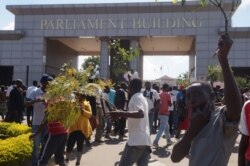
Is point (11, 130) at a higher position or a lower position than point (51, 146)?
lower

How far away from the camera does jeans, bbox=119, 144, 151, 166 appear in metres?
5.62

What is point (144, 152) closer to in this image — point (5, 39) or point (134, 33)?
point (134, 33)

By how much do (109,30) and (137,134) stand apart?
35082mm

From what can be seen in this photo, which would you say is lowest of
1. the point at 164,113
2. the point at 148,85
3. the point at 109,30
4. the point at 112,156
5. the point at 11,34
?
the point at 112,156

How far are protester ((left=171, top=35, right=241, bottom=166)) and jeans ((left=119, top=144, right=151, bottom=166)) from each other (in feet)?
9.28

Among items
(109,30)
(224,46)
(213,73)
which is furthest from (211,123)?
(109,30)

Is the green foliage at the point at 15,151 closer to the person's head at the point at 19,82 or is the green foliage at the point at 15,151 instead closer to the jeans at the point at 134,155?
the jeans at the point at 134,155

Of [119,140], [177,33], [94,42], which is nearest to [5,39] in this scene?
[94,42]

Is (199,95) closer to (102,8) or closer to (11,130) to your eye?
(11,130)

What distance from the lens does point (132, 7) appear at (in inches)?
1563

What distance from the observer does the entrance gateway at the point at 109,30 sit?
39.4 metres

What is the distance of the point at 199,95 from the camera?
8.98 feet

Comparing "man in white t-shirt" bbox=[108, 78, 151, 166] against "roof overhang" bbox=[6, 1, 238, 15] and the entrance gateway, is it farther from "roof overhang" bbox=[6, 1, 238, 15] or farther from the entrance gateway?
the entrance gateway

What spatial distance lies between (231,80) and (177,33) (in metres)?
37.4
